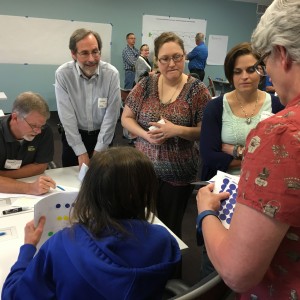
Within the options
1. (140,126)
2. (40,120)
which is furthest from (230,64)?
(40,120)

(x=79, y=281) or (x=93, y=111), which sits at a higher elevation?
(x=93, y=111)

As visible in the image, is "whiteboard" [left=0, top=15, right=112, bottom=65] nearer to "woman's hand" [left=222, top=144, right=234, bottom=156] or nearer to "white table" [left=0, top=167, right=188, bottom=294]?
"white table" [left=0, top=167, right=188, bottom=294]

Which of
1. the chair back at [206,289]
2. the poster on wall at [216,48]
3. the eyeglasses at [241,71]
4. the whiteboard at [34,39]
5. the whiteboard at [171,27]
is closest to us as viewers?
the chair back at [206,289]

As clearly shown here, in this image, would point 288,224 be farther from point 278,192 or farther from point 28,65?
point 28,65

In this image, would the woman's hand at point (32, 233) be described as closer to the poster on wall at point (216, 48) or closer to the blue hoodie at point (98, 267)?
the blue hoodie at point (98, 267)

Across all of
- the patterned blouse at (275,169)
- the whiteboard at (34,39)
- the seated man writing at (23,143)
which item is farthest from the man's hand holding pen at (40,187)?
the whiteboard at (34,39)

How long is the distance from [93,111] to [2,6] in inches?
204

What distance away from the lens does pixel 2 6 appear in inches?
246

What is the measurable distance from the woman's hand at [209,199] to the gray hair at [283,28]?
0.45 m

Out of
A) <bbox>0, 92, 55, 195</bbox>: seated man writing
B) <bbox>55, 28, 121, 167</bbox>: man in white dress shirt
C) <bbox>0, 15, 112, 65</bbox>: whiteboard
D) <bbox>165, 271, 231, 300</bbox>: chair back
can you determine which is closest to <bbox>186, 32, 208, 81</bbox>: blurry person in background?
<bbox>0, 15, 112, 65</bbox>: whiteboard

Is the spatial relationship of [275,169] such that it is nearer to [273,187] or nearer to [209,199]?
[273,187]

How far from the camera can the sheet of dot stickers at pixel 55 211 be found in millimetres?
1253

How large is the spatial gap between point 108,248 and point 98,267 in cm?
6

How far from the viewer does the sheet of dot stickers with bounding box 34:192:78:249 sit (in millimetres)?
1253
